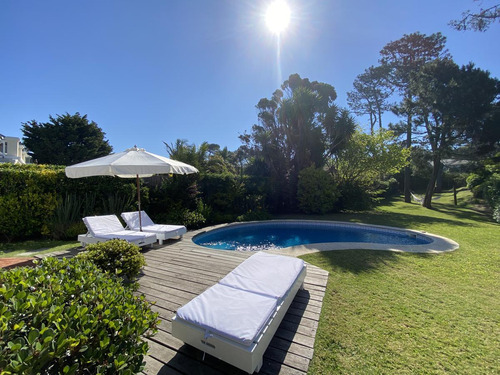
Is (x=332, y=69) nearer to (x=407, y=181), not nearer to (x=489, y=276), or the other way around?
(x=489, y=276)

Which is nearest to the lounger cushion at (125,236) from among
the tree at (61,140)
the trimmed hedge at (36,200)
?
the trimmed hedge at (36,200)

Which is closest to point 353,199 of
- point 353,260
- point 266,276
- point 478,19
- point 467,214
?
point 467,214

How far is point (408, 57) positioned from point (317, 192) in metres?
17.6

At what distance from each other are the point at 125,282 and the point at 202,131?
14213 millimetres

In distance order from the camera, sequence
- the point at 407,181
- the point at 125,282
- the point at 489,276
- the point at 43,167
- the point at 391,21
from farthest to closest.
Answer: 1. the point at 407,181
2. the point at 391,21
3. the point at 43,167
4. the point at 489,276
5. the point at 125,282

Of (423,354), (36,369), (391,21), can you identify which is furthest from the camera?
(391,21)

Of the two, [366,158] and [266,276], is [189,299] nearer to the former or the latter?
[266,276]

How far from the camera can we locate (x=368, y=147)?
48.3 ft

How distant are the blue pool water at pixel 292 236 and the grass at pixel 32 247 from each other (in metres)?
3.68

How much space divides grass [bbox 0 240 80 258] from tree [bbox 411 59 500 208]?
21816 mm

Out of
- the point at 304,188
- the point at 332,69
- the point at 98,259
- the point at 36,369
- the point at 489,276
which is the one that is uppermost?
the point at 332,69

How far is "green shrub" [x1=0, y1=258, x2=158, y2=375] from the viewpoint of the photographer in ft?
3.47

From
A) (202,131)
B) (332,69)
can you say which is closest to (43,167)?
(202,131)

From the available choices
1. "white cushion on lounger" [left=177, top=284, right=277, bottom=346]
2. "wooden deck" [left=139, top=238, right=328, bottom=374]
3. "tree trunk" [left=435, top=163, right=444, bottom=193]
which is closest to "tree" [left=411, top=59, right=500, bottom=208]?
"tree trunk" [left=435, top=163, right=444, bottom=193]
